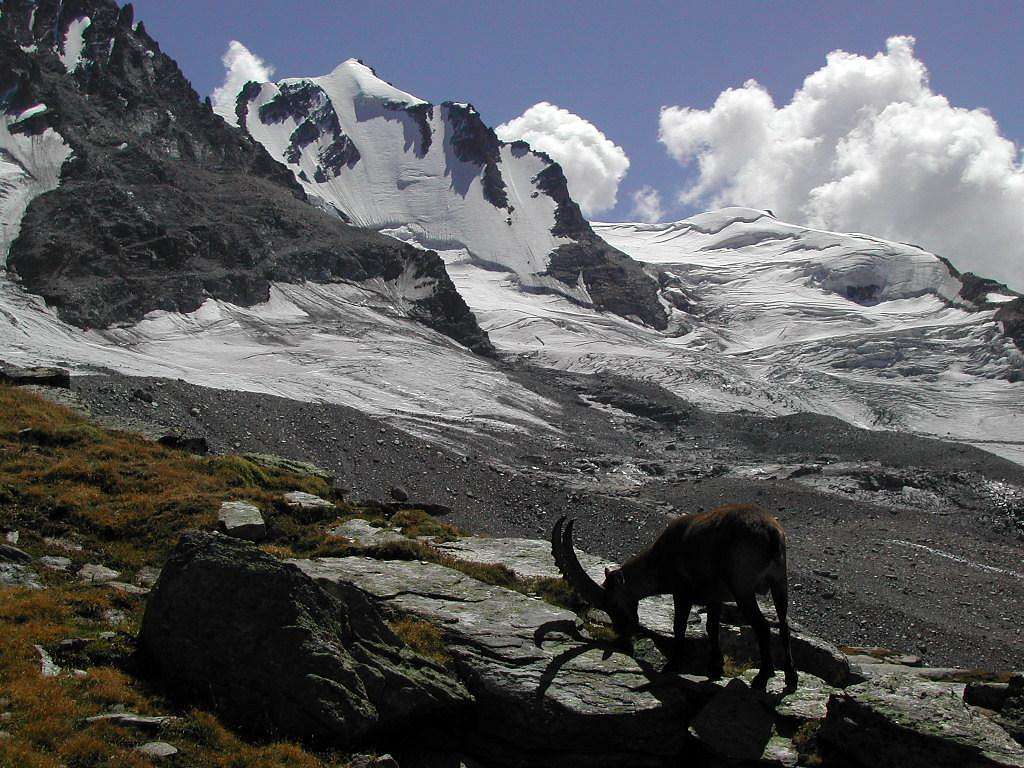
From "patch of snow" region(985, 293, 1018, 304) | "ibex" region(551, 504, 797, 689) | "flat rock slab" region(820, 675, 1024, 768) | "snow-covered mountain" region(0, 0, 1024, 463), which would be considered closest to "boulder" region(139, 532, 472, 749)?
"ibex" region(551, 504, 797, 689)

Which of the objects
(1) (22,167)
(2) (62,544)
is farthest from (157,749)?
(1) (22,167)

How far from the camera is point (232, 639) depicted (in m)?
7.79

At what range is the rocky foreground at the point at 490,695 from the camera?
24.7 feet

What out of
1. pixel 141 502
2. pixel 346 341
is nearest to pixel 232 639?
pixel 141 502

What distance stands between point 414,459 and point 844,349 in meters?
122

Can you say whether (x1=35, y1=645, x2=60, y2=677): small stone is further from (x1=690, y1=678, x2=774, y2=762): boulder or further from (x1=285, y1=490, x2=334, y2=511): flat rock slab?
(x1=285, y1=490, x2=334, y2=511): flat rock slab

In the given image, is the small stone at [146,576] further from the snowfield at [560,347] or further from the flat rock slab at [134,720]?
the snowfield at [560,347]

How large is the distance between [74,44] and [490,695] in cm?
19512

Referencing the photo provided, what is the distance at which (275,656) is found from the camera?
302 inches

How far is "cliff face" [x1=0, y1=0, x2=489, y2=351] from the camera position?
4190 inches

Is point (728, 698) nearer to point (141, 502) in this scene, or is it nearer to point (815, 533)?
point (141, 502)

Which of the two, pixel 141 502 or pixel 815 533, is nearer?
pixel 141 502

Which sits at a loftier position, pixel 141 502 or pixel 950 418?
pixel 950 418

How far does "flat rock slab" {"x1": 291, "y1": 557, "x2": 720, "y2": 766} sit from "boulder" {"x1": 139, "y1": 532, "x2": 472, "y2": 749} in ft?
1.83
